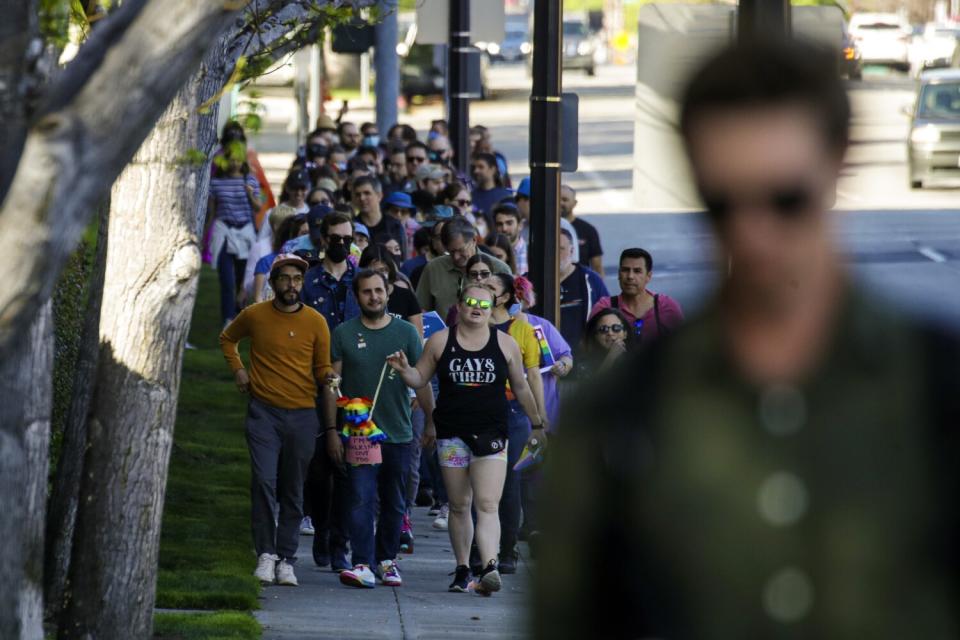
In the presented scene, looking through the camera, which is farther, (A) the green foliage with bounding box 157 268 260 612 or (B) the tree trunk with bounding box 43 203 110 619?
(A) the green foliage with bounding box 157 268 260 612

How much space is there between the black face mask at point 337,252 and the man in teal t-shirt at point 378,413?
42.0 inches

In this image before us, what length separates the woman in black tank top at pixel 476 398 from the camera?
10055 mm

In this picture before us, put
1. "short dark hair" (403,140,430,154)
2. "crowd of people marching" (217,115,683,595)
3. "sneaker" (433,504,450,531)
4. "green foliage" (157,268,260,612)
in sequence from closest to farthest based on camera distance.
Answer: "green foliage" (157,268,260,612) < "crowd of people marching" (217,115,683,595) < "sneaker" (433,504,450,531) < "short dark hair" (403,140,430,154)

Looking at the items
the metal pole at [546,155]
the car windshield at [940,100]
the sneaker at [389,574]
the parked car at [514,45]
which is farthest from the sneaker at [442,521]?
the parked car at [514,45]

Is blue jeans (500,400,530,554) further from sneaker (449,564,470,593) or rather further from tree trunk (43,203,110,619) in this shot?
tree trunk (43,203,110,619)

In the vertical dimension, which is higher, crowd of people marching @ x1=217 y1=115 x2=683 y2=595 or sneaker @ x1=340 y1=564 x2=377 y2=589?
crowd of people marching @ x1=217 y1=115 x2=683 y2=595

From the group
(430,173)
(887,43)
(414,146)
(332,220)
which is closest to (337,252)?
(332,220)

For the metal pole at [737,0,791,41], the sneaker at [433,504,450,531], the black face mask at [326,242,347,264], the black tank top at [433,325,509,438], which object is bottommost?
the sneaker at [433,504,450,531]

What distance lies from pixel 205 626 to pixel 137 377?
2.18 m

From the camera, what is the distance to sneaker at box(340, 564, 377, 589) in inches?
406

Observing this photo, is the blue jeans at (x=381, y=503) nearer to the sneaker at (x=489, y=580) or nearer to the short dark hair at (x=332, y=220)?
the sneaker at (x=489, y=580)

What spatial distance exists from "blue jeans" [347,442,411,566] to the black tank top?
0.48 metres

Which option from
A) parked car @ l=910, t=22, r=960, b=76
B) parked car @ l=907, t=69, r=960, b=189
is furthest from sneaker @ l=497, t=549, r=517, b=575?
parked car @ l=910, t=22, r=960, b=76

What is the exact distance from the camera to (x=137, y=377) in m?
6.84
